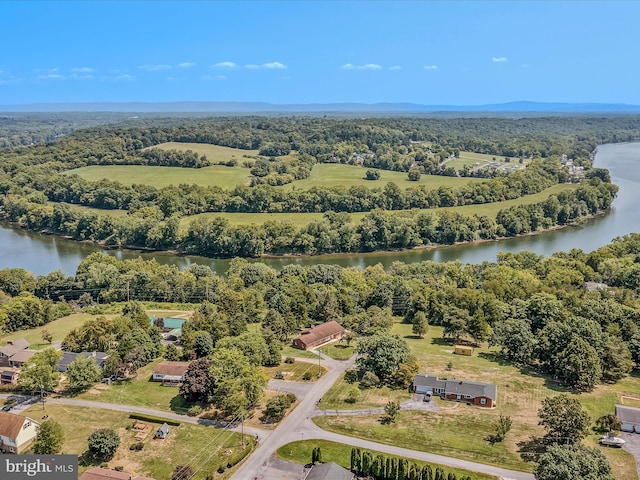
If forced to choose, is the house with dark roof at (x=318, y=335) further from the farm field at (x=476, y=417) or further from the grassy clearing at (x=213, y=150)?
the grassy clearing at (x=213, y=150)

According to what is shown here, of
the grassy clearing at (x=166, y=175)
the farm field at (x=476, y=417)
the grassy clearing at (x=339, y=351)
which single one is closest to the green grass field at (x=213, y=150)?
the grassy clearing at (x=166, y=175)

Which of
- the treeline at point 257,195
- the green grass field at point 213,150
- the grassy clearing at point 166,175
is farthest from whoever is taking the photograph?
the green grass field at point 213,150

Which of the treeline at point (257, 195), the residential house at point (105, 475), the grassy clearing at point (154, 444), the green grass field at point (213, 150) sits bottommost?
the grassy clearing at point (154, 444)

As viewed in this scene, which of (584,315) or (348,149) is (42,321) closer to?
(584,315)

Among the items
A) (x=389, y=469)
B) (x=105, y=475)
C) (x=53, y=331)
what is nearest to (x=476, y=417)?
(x=389, y=469)

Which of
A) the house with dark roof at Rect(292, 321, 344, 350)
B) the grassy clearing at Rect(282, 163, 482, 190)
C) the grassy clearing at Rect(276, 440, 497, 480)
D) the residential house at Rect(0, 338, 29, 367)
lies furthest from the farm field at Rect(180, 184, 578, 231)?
the grassy clearing at Rect(276, 440, 497, 480)

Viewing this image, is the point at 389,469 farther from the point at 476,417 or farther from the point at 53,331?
the point at 53,331
